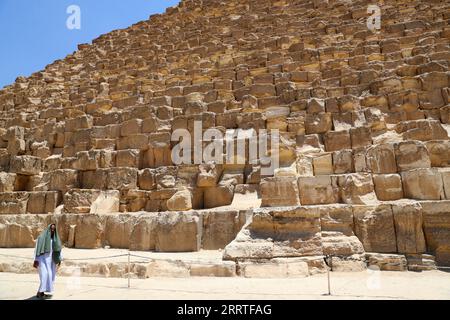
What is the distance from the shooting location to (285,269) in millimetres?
4957

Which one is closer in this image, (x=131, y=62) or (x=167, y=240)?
(x=167, y=240)

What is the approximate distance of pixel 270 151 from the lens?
7168mm

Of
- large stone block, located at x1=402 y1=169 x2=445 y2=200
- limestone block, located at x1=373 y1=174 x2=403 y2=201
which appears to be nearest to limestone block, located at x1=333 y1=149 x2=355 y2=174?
limestone block, located at x1=373 y1=174 x2=403 y2=201

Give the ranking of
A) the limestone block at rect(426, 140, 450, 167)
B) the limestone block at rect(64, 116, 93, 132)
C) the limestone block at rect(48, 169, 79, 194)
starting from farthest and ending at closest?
the limestone block at rect(64, 116, 93, 132) < the limestone block at rect(48, 169, 79, 194) < the limestone block at rect(426, 140, 450, 167)

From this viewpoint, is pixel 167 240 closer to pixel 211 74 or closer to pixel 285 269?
pixel 285 269

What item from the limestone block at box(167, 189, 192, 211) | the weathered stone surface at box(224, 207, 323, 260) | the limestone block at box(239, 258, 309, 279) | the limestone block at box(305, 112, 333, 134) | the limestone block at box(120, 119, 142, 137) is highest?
the limestone block at box(120, 119, 142, 137)

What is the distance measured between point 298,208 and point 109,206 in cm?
424

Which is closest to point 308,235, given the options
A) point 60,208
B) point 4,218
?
point 60,208

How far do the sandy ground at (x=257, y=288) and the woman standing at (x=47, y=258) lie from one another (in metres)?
0.18

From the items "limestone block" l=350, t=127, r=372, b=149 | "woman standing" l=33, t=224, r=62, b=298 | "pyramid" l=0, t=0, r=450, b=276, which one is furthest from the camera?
"limestone block" l=350, t=127, r=372, b=149

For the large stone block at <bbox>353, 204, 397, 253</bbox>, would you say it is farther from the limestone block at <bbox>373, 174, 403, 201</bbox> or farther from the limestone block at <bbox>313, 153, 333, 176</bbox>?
the limestone block at <bbox>313, 153, 333, 176</bbox>

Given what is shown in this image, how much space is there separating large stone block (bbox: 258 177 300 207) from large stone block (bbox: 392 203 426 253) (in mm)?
1497

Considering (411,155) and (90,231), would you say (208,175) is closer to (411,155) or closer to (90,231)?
(90,231)

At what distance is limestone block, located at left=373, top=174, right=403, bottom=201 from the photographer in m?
5.85
